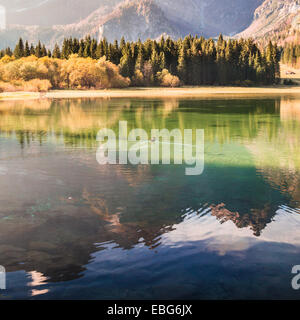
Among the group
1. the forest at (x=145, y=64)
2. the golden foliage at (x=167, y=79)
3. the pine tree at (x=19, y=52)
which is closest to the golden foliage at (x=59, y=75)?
the forest at (x=145, y=64)

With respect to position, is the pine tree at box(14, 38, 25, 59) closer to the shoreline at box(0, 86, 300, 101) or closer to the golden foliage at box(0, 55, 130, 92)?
the golden foliage at box(0, 55, 130, 92)

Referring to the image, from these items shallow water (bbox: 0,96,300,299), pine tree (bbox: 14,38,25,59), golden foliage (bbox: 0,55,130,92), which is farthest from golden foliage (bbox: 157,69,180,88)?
shallow water (bbox: 0,96,300,299)

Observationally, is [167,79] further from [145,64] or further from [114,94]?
[114,94]

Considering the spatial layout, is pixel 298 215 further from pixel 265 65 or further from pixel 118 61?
pixel 265 65

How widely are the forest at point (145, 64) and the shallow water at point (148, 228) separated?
8536 centimetres

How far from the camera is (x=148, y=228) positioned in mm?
9305

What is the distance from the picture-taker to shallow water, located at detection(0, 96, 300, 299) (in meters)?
7.03

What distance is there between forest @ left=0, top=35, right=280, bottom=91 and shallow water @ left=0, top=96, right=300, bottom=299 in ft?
280

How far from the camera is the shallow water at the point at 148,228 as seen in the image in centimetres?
703

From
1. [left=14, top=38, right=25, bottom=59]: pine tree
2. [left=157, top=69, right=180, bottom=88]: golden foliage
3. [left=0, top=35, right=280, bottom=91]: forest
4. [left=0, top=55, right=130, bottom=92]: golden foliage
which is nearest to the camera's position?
[left=0, top=55, right=130, bottom=92]: golden foliage

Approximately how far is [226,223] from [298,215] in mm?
1992

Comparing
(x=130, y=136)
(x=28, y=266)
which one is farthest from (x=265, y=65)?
(x=28, y=266)

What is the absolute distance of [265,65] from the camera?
139m

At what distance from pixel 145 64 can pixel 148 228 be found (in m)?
119
